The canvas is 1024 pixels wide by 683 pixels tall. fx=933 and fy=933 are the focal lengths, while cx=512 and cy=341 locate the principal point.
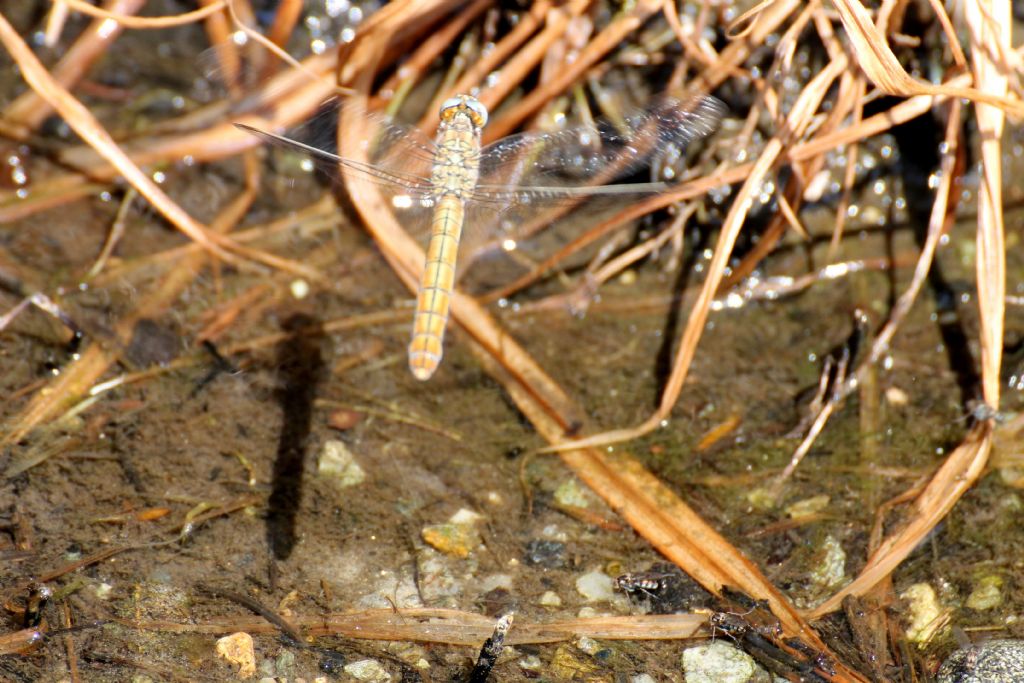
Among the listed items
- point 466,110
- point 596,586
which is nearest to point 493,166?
point 466,110

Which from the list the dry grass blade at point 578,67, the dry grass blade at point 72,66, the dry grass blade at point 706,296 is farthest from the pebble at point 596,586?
the dry grass blade at point 72,66

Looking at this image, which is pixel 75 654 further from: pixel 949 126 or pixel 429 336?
pixel 949 126

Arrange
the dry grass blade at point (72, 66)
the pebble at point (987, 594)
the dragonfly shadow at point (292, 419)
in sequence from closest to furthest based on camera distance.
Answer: the pebble at point (987, 594) < the dragonfly shadow at point (292, 419) < the dry grass blade at point (72, 66)

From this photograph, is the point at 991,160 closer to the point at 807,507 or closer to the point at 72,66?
the point at 807,507

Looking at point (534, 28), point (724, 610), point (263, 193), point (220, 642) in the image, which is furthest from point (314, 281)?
point (724, 610)

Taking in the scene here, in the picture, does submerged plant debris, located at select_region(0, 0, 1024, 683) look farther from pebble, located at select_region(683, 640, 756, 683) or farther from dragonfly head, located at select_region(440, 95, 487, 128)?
dragonfly head, located at select_region(440, 95, 487, 128)

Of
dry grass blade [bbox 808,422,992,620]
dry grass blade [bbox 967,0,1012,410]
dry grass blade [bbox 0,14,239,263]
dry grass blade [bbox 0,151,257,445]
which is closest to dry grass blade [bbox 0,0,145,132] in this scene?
dry grass blade [bbox 0,14,239,263]

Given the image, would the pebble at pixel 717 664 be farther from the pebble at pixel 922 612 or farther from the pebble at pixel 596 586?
the pebble at pixel 922 612
